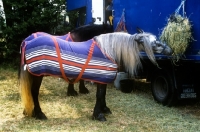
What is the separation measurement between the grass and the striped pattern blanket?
700 mm

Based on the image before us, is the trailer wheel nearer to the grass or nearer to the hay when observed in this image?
the grass

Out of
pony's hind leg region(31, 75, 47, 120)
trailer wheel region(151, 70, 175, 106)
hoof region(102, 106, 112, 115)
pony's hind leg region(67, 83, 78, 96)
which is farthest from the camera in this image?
pony's hind leg region(67, 83, 78, 96)

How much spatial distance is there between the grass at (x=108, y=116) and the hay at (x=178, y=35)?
3.34ft

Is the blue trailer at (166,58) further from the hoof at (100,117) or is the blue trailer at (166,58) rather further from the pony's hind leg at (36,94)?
the pony's hind leg at (36,94)

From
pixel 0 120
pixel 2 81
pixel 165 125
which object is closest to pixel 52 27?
pixel 2 81

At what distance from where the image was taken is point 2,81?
7.44 meters

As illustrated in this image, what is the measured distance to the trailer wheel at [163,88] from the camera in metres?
5.01

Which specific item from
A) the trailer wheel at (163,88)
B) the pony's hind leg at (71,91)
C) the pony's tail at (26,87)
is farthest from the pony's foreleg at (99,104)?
the pony's hind leg at (71,91)

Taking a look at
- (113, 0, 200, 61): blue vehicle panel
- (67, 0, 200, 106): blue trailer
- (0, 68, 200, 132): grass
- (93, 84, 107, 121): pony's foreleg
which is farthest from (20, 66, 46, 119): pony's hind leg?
(113, 0, 200, 61): blue vehicle panel

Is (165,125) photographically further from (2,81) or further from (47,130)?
(2,81)

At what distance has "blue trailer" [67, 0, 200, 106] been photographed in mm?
4176

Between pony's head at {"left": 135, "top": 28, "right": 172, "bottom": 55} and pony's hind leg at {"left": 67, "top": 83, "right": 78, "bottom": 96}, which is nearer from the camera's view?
pony's head at {"left": 135, "top": 28, "right": 172, "bottom": 55}

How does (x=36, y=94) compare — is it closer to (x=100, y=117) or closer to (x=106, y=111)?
(x=100, y=117)

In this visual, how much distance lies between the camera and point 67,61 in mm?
4039
